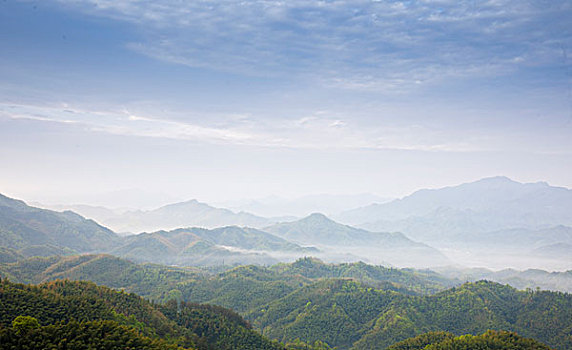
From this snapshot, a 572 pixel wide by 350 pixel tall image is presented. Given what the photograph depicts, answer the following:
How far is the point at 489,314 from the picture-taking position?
125312 millimetres

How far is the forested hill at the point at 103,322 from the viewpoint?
43.7 m

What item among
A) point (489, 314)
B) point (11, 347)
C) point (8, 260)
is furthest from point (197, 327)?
point (8, 260)

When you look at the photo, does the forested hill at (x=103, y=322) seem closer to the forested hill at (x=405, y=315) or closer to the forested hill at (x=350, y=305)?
the forested hill at (x=350, y=305)

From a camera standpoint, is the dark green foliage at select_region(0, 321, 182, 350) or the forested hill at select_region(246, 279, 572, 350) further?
the forested hill at select_region(246, 279, 572, 350)

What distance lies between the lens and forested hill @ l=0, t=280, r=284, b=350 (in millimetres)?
43656

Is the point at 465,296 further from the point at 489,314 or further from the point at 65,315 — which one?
the point at 65,315

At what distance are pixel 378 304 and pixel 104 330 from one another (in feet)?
378

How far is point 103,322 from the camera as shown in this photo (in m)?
51.3

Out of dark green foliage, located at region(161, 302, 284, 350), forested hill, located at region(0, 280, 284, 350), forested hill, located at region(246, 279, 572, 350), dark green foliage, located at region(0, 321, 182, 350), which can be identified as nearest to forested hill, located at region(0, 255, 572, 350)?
forested hill, located at region(246, 279, 572, 350)

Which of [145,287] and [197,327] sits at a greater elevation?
[197,327]

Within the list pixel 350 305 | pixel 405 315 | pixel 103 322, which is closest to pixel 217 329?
pixel 103 322

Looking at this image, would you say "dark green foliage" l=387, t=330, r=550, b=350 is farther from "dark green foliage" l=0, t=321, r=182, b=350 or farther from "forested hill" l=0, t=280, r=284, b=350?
"dark green foliage" l=0, t=321, r=182, b=350

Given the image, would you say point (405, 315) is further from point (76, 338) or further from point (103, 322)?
point (76, 338)

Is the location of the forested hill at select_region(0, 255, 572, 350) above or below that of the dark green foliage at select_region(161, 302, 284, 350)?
below
